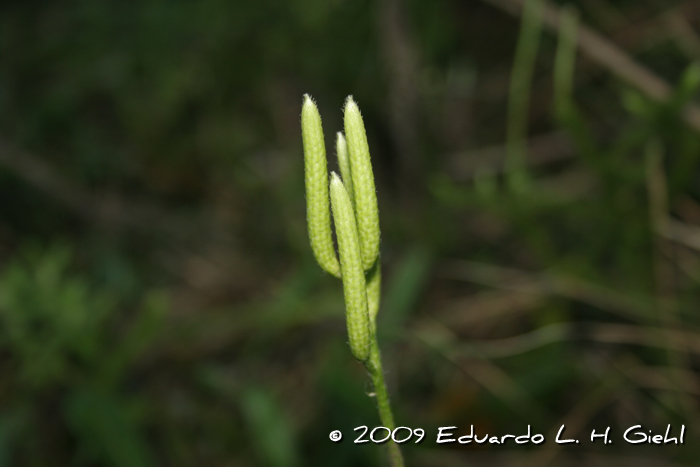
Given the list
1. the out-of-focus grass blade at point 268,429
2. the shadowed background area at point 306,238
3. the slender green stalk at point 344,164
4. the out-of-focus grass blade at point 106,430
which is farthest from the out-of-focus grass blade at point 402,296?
the slender green stalk at point 344,164

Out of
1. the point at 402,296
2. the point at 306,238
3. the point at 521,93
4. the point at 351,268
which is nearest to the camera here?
the point at 351,268

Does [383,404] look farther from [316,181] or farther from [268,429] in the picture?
[268,429]

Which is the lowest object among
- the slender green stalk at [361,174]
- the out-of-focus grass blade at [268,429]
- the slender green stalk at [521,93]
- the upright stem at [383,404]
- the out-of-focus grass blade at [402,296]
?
the upright stem at [383,404]

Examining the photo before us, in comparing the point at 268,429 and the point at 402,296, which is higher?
the point at 402,296

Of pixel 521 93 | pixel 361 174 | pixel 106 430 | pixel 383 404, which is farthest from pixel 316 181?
pixel 521 93

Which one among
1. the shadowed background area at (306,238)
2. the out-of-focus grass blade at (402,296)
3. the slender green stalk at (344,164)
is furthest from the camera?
the out-of-focus grass blade at (402,296)

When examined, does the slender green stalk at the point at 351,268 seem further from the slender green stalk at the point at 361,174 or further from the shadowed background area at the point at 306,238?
the shadowed background area at the point at 306,238

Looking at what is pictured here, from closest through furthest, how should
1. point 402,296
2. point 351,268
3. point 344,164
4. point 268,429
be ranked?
1. point 351,268
2. point 344,164
3. point 268,429
4. point 402,296
